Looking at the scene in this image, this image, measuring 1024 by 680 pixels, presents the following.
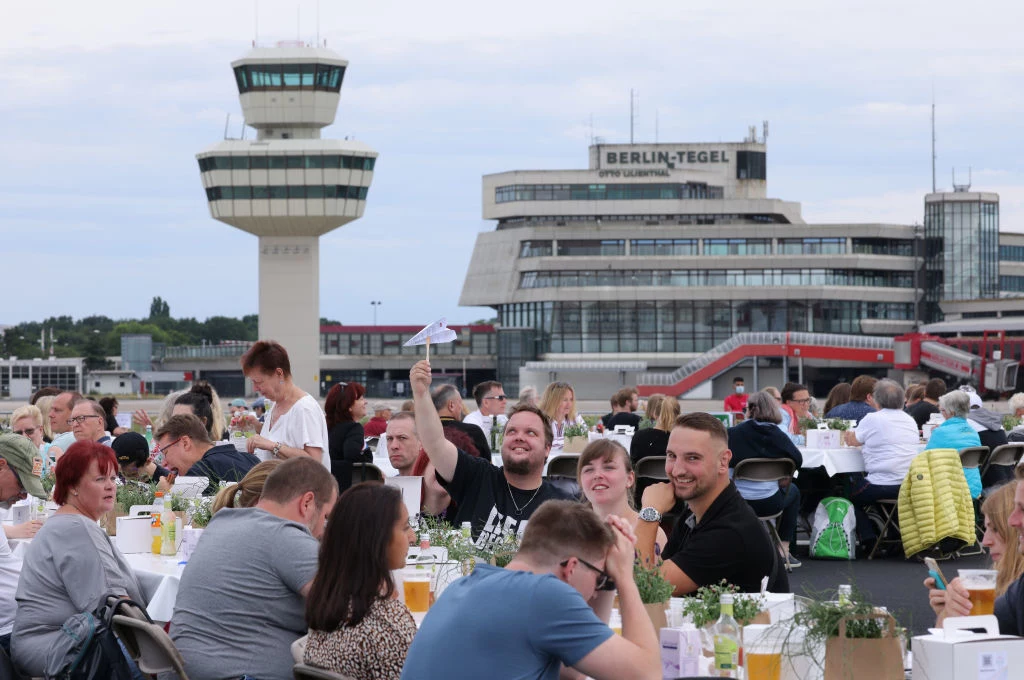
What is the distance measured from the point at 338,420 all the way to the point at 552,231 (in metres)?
72.3

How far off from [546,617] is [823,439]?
11350 mm

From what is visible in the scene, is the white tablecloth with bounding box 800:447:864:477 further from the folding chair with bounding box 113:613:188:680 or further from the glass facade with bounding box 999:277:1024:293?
the glass facade with bounding box 999:277:1024:293

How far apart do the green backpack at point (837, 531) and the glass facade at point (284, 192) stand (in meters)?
63.9

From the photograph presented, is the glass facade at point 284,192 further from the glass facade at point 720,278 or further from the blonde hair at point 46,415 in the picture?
the blonde hair at point 46,415

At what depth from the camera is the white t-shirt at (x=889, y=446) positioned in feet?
46.1

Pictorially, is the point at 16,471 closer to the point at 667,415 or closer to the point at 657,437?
the point at 657,437

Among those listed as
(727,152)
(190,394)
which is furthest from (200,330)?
(190,394)

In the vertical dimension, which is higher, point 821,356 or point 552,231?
point 552,231

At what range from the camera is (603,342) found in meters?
83.0

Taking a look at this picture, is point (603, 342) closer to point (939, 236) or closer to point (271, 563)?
point (939, 236)

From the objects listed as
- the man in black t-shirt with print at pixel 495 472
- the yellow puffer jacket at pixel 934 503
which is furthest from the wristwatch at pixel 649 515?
the yellow puffer jacket at pixel 934 503

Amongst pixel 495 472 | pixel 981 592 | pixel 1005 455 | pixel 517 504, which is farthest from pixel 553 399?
pixel 981 592

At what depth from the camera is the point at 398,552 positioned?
4.88m

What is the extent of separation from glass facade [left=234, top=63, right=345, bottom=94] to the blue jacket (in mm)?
64387
